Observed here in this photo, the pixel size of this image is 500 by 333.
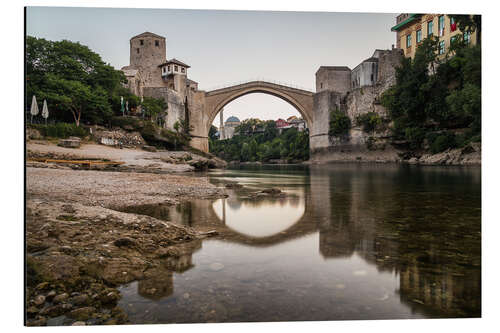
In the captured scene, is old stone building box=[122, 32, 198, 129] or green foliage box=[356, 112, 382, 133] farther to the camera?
old stone building box=[122, 32, 198, 129]

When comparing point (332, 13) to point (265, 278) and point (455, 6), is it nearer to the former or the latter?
point (455, 6)

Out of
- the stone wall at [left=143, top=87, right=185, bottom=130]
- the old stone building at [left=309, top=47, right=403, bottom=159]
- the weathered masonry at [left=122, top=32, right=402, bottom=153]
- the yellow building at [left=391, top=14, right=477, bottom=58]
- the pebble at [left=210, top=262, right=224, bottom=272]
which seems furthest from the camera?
the weathered masonry at [left=122, top=32, right=402, bottom=153]

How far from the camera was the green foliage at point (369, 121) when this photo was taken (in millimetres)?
21969

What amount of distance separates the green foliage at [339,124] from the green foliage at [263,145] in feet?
18.1

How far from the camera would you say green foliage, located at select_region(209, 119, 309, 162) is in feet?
105

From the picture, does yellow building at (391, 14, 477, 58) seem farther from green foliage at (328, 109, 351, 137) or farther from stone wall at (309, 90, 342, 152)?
stone wall at (309, 90, 342, 152)

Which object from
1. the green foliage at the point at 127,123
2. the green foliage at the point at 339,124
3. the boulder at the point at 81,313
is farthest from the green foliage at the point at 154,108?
the boulder at the point at 81,313

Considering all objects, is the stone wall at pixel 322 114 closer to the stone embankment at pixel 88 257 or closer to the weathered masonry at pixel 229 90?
the weathered masonry at pixel 229 90

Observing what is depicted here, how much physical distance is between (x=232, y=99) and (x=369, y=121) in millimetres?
12170

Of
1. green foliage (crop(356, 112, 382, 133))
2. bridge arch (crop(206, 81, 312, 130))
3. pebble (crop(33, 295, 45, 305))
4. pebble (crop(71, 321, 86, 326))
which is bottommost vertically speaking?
pebble (crop(71, 321, 86, 326))

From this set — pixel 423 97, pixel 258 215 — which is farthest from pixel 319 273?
pixel 423 97

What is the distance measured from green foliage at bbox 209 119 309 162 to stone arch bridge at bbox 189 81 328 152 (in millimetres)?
3910

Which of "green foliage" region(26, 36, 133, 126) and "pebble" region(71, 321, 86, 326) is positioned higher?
"green foliage" region(26, 36, 133, 126)

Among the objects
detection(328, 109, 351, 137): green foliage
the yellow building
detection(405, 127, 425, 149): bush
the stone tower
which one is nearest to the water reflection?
the yellow building
